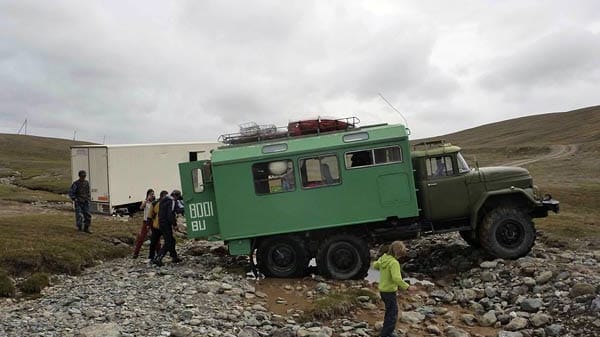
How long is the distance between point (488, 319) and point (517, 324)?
79 centimetres

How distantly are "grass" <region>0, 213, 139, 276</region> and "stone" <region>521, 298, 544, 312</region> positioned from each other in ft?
43.2

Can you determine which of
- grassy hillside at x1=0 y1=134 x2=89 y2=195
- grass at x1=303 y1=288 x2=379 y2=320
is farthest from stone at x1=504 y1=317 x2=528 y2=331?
grassy hillside at x1=0 y1=134 x2=89 y2=195

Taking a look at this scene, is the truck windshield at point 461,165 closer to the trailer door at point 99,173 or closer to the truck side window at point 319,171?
the truck side window at point 319,171

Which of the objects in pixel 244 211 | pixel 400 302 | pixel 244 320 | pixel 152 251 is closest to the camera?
pixel 244 320

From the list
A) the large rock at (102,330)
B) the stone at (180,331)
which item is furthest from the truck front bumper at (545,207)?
the large rock at (102,330)

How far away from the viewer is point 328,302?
1292 centimetres

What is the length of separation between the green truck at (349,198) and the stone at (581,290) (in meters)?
3.01

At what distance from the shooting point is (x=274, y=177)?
15422 mm

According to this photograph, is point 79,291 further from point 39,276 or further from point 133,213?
point 133,213

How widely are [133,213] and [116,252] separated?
11.0m

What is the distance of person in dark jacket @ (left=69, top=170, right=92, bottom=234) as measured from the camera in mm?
20500

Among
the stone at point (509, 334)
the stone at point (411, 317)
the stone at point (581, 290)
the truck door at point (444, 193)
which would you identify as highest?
the truck door at point (444, 193)

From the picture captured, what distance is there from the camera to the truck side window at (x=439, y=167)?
15727 millimetres

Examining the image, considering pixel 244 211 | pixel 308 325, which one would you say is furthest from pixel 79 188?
pixel 308 325
